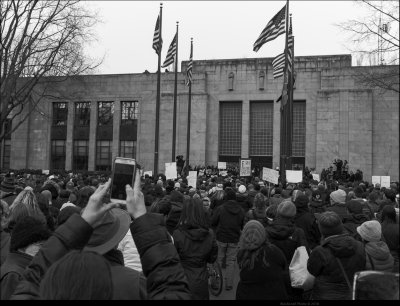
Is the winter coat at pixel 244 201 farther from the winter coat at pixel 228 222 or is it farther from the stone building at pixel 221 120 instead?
the stone building at pixel 221 120

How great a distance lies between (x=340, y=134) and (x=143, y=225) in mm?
33854

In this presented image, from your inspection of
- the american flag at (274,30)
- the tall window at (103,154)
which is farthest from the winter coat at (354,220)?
the tall window at (103,154)

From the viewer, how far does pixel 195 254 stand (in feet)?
16.9

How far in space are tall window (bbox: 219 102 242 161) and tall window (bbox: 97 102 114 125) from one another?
32.5 ft

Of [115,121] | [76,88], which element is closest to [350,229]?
[115,121]

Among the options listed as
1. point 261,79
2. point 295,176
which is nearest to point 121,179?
point 295,176

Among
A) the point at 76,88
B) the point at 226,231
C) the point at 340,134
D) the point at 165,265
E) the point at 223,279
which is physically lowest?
the point at 223,279

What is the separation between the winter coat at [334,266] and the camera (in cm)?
425

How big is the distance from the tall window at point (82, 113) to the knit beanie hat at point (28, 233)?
38.6 metres

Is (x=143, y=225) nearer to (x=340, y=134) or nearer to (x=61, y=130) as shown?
(x=340, y=134)

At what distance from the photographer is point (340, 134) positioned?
34.5 meters

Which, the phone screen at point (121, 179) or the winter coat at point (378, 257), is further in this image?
the winter coat at point (378, 257)

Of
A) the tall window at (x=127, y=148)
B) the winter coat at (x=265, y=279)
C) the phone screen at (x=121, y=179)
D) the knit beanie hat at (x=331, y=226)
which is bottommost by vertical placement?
the winter coat at (x=265, y=279)

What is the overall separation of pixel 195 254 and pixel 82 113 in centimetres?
3780
